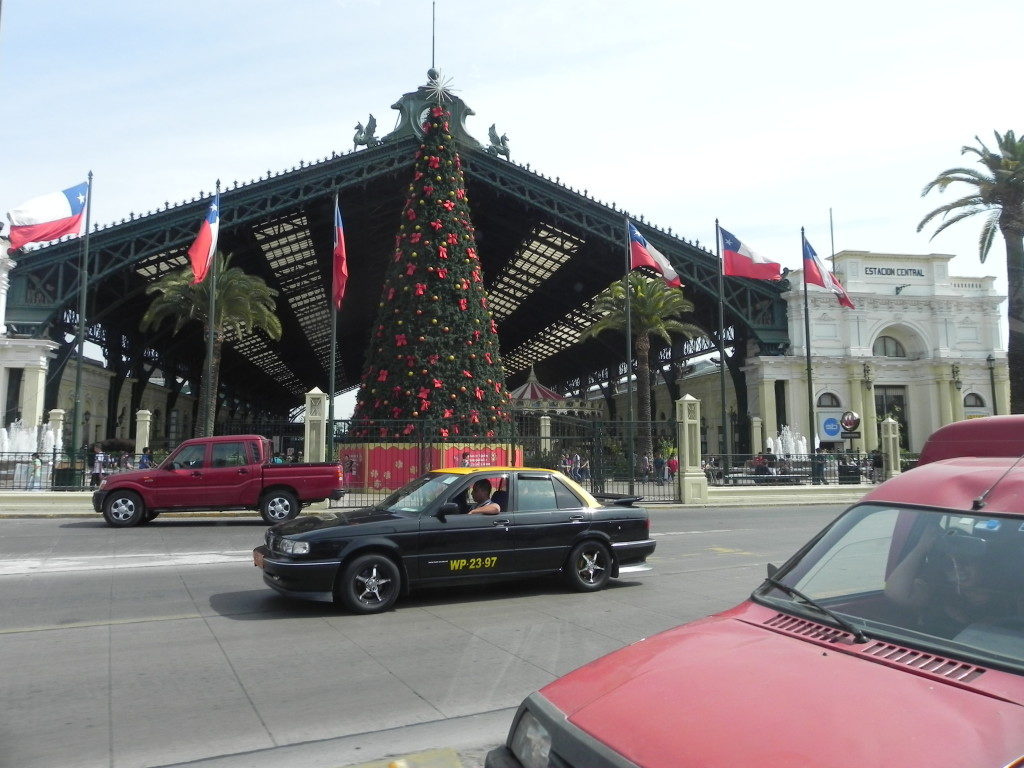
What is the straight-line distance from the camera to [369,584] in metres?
7.72

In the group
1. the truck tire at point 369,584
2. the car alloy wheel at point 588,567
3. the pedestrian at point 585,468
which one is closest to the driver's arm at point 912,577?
the truck tire at point 369,584

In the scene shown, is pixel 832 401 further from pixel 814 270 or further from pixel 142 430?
pixel 142 430

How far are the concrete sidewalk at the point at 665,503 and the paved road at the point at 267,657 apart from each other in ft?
31.2

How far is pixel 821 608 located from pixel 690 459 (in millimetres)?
23786

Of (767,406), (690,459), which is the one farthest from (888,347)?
(690,459)

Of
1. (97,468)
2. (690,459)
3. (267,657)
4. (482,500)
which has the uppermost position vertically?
(690,459)

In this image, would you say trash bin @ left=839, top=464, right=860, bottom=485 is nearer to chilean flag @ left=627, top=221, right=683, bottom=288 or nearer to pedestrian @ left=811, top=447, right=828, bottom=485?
pedestrian @ left=811, top=447, right=828, bottom=485

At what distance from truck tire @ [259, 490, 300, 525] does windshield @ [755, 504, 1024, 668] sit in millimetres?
14727

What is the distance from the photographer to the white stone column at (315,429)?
71.7 ft

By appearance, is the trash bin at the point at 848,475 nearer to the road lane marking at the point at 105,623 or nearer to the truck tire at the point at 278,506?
the truck tire at the point at 278,506

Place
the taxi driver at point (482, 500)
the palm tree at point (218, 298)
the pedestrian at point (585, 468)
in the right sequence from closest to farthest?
the taxi driver at point (482, 500), the pedestrian at point (585, 468), the palm tree at point (218, 298)

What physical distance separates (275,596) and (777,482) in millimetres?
24754

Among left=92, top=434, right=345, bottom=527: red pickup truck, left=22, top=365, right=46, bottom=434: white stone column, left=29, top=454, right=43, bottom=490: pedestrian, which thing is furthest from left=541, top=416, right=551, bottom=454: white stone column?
left=22, top=365, right=46, bottom=434: white stone column

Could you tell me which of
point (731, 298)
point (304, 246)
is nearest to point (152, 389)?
point (304, 246)
